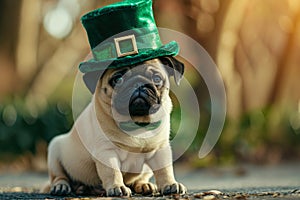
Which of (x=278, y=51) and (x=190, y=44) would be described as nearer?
(x=190, y=44)

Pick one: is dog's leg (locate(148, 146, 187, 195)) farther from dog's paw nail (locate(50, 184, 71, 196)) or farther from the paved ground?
the paved ground

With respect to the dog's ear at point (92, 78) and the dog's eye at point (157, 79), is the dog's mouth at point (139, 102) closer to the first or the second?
the dog's eye at point (157, 79)

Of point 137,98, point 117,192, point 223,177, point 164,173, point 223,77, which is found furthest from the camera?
point 223,77

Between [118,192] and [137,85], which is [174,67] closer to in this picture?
[137,85]

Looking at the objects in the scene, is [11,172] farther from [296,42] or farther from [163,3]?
[296,42]

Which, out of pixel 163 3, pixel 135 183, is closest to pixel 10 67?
A: pixel 163 3

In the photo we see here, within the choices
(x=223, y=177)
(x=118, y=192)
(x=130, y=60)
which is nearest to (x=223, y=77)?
(x=223, y=177)

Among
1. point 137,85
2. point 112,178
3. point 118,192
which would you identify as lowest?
point 118,192

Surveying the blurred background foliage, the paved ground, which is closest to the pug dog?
the paved ground
